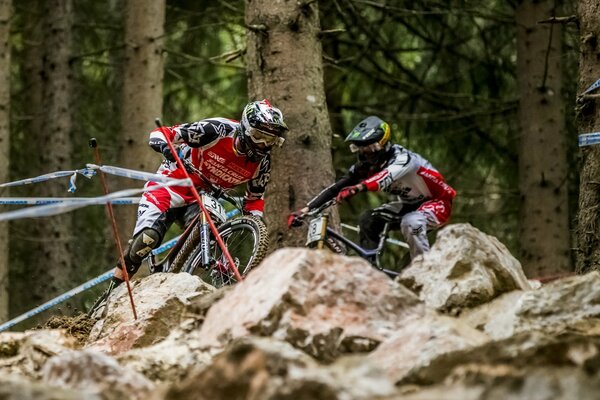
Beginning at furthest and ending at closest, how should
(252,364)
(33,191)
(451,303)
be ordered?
1. (33,191)
2. (451,303)
3. (252,364)

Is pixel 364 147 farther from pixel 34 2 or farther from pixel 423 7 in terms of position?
pixel 34 2

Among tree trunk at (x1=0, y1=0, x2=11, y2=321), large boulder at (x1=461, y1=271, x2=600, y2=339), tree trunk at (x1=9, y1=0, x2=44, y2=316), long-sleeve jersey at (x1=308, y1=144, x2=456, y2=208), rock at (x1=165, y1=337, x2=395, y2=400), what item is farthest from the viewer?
tree trunk at (x1=9, y1=0, x2=44, y2=316)

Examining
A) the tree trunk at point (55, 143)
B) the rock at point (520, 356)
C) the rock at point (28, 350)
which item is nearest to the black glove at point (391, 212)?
the rock at point (28, 350)

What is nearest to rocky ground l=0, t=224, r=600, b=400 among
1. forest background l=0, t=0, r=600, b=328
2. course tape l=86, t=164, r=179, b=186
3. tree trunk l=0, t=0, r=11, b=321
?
course tape l=86, t=164, r=179, b=186

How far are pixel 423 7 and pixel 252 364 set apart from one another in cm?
1096

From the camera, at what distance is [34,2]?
648 inches

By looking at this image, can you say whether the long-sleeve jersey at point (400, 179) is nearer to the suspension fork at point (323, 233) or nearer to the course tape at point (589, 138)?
the suspension fork at point (323, 233)

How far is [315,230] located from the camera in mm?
8047

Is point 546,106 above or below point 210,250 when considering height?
above

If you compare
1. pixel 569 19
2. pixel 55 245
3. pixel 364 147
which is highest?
pixel 569 19

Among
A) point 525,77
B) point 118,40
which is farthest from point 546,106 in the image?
point 118,40

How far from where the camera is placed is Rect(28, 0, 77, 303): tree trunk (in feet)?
47.3

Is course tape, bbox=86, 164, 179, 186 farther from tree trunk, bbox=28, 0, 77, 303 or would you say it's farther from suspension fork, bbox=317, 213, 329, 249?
tree trunk, bbox=28, 0, 77, 303

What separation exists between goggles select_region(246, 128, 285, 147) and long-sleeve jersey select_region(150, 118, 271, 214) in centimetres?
28
